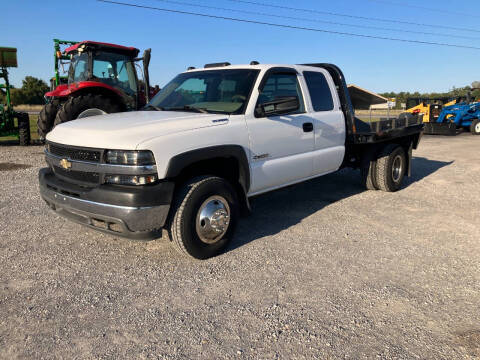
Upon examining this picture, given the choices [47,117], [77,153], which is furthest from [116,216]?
[47,117]

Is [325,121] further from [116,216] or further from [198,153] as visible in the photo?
[116,216]

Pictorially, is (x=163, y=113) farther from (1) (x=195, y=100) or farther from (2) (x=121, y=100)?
(2) (x=121, y=100)

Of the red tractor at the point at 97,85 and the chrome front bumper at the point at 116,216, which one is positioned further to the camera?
the red tractor at the point at 97,85

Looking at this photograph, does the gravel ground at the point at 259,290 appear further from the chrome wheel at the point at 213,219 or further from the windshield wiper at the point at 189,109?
the windshield wiper at the point at 189,109

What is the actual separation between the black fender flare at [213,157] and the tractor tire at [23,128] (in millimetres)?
10128

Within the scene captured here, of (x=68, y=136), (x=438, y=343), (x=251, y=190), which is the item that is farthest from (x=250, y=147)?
(x=438, y=343)

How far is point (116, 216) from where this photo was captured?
3229 mm

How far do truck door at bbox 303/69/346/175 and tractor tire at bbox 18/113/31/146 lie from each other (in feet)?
32.3

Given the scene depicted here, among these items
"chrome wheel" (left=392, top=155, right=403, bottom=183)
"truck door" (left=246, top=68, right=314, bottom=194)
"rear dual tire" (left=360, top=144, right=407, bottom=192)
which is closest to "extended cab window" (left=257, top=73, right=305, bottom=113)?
"truck door" (left=246, top=68, right=314, bottom=194)

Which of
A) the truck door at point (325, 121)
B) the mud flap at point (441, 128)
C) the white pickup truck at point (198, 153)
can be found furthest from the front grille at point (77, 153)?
the mud flap at point (441, 128)

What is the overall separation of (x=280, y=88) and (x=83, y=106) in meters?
6.38

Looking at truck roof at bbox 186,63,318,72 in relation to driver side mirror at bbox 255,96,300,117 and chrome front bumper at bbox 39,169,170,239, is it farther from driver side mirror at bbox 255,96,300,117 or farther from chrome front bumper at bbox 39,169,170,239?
chrome front bumper at bbox 39,169,170,239

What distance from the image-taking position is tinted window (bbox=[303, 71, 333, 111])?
5.11 metres

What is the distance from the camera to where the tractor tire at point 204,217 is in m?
3.53
